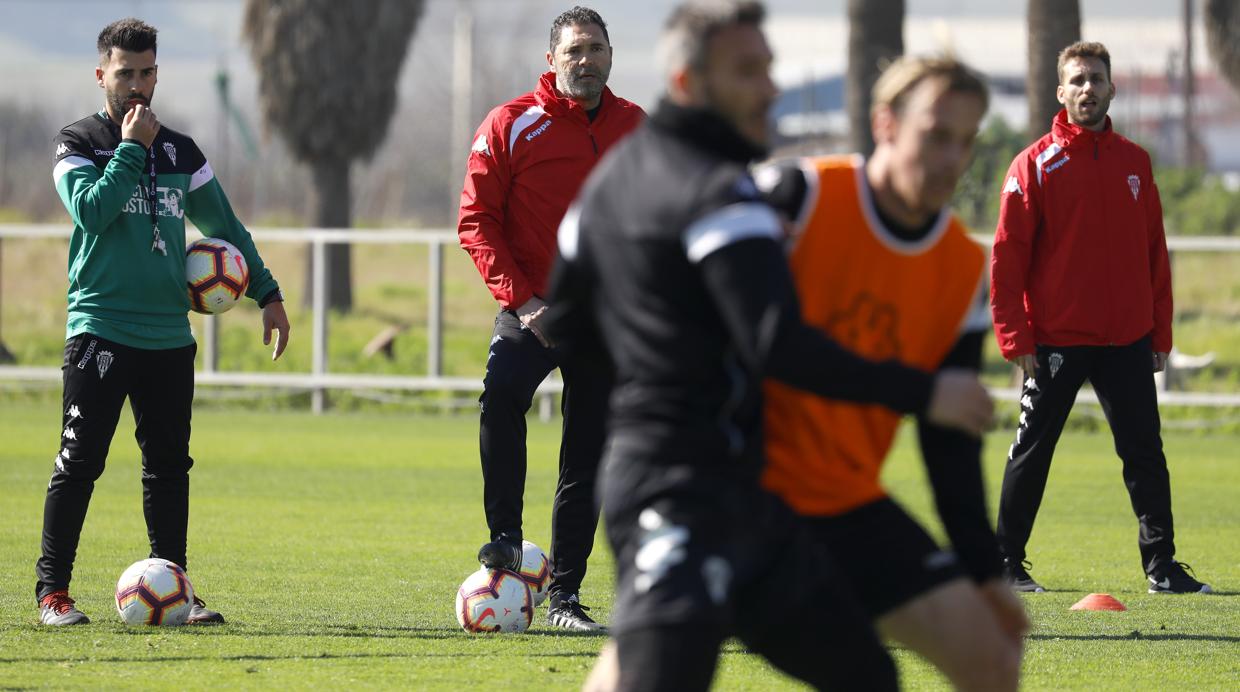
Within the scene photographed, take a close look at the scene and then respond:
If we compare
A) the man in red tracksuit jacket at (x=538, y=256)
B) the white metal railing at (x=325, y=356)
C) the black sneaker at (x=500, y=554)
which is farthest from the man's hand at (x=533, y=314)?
the white metal railing at (x=325, y=356)

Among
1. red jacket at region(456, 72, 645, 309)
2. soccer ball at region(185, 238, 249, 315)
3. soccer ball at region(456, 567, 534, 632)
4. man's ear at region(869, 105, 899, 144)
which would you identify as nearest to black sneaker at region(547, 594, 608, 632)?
soccer ball at region(456, 567, 534, 632)

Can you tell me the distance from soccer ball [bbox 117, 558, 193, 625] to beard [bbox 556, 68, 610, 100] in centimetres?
247

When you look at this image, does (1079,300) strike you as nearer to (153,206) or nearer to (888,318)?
(153,206)

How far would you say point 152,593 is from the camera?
7254 mm

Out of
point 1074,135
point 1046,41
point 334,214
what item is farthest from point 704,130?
point 334,214

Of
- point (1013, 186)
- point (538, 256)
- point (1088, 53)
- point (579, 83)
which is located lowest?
point (538, 256)

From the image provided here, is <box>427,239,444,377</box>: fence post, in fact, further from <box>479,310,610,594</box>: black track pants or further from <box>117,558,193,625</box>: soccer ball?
<box>117,558,193,625</box>: soccer ball

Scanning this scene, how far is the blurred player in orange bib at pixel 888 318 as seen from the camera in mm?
3928

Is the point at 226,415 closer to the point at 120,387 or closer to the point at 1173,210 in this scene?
the point at 120,387

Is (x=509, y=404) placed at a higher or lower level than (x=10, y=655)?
higher

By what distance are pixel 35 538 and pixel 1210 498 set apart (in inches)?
311

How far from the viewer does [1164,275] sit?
8.91 metres

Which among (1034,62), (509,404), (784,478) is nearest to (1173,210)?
(1034,62)

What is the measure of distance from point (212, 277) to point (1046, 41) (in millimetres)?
13393
